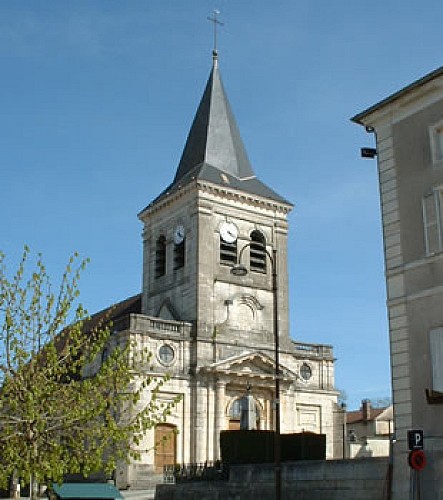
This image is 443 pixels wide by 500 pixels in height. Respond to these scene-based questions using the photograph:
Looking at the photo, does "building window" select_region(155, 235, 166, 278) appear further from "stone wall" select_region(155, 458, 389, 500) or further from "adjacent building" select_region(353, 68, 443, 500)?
"adjacent building" select_region(353, 68, 443, 500)

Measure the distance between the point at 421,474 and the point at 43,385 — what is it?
7485mm

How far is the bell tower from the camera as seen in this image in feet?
129

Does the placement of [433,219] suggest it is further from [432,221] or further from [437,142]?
[437,142]

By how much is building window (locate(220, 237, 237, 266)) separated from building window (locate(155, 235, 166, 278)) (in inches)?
141

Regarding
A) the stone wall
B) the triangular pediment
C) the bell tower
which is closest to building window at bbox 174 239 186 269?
the bell tower

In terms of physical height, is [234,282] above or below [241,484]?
above

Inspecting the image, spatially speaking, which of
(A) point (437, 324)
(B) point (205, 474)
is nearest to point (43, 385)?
(A) point (437, 324)

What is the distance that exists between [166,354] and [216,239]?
659 centimetres

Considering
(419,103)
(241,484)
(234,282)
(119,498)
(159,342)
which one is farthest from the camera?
(234,282)

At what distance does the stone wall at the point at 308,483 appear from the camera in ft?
57.0

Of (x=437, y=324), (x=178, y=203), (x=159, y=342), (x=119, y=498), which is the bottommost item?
(x=119, y=498)

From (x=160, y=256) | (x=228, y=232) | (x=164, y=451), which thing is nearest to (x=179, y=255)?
(x=160, y=256)

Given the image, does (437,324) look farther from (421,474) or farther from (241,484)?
(241,484)

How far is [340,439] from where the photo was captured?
41.6 metres
